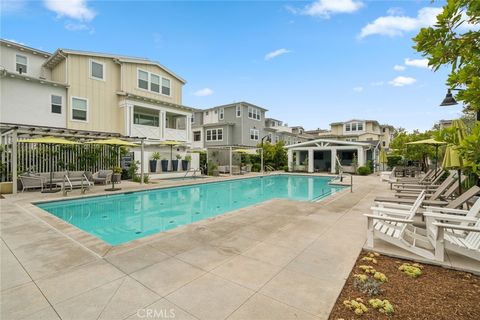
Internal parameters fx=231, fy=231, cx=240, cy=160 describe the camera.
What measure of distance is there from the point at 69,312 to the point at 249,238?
331 centimetres

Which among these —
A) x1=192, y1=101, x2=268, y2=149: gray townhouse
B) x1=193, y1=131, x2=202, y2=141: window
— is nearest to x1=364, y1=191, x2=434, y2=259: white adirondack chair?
x1=192, y1=101, x2=268, y2=149: gray townhouse

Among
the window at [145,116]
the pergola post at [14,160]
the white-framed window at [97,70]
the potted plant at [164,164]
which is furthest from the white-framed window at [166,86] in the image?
Result: the pergola post at [14,160]

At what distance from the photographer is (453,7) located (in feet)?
6.76

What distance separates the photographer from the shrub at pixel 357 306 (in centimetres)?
270

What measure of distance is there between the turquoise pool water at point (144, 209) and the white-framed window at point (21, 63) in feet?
44.8

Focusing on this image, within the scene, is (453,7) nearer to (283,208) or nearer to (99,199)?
(283,208)

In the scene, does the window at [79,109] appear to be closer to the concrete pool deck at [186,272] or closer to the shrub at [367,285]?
the concrete pool deck at [186,272]

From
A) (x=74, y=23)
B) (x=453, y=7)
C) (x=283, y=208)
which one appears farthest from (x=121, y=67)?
(x=453, y=7)

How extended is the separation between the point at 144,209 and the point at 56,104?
11807 millimetres

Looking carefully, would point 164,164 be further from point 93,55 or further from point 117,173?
point 93,55

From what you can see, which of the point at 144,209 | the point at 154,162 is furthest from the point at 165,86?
the point at 144,209

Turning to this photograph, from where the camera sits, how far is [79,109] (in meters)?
16.6

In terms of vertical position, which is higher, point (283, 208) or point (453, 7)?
point (453, 7)

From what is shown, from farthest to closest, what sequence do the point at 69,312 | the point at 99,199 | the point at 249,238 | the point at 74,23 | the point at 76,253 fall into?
1. the point at 74,23
2. the point at 99,199
3. the point at 249,238
4. the point at 76,253
5. the point at 69,312
